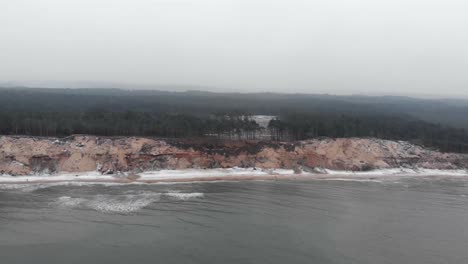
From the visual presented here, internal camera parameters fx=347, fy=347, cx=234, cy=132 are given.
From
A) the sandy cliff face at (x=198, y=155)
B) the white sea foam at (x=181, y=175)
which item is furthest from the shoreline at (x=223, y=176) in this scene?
the sandy cliff face at (x=198, y=155)

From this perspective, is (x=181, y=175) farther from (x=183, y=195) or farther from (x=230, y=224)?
(x=230, y=224)

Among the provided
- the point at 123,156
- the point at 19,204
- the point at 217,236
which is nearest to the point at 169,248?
the point at 217,236

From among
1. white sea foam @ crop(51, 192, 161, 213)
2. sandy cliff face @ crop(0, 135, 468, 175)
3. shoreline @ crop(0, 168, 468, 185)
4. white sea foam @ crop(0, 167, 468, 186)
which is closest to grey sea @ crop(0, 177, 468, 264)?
white sea foam @ crop(51, 192, 161, 213)

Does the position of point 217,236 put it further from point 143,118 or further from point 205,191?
point 143,118

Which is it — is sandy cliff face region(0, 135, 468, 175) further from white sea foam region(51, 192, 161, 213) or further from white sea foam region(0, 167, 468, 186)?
white sea foam region(51, 192, 161, 213)

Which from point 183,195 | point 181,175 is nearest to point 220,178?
point 181,175
